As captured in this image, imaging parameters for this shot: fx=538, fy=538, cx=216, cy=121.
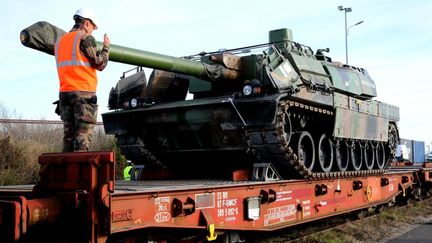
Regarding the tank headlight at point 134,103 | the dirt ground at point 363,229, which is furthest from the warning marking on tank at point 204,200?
the tank headlight at point 134,103

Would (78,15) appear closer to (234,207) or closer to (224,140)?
(234,207)

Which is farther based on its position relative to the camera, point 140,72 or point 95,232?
point 140,72

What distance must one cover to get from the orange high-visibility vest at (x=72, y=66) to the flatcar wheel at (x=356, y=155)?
24.0 feet

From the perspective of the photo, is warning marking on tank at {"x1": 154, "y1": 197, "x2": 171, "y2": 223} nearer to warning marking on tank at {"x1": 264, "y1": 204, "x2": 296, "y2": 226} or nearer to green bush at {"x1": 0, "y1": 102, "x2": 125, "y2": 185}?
warning marking on tank at {"x1": 264, "y1": 204, "x2": 296, "y2": 226}

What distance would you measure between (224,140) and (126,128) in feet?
6.67

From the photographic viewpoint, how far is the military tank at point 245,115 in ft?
29.1

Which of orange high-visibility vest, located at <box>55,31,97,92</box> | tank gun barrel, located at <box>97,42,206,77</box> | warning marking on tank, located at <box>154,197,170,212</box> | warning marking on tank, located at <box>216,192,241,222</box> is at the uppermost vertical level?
tank gun barrel, located at <box>97,42,206,77</box>

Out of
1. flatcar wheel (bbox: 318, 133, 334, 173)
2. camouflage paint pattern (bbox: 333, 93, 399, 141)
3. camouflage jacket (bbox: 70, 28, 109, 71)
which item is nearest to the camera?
camouflage jacket (bbox: 70, 28, 109, 71)

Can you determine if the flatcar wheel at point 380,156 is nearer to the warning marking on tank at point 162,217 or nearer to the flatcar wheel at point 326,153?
the flatcar wheel at point 326,153

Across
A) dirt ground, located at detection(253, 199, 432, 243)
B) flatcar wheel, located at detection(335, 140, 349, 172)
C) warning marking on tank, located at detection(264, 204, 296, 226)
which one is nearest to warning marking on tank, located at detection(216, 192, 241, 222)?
warning marking on tank, located at detection(264, 204, 296, 226)

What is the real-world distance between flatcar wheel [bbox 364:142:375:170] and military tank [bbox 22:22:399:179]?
0.82 m

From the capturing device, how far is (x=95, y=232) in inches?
199

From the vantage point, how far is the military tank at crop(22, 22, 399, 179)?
8.87 metres

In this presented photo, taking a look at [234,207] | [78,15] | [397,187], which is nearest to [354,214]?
[397,187]
